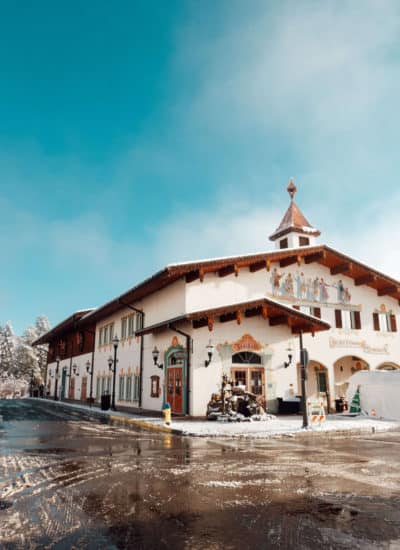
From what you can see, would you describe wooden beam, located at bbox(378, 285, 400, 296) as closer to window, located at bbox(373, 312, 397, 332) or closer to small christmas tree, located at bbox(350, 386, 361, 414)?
window, located at bbox(373, 312, 397, 332)

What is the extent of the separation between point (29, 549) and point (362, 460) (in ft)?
23.6

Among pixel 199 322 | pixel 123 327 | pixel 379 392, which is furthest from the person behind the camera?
pixel 123 327

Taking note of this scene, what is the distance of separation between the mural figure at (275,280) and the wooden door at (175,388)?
644cm

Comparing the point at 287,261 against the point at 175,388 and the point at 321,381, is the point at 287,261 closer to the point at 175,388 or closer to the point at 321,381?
the point at 321,381

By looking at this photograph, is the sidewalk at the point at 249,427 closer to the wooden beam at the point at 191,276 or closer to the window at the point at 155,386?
the window at the point at 155,386

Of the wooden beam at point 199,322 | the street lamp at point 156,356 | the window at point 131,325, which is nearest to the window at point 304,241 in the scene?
the window at point 131,325

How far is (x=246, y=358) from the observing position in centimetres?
2072

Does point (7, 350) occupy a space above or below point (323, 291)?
above

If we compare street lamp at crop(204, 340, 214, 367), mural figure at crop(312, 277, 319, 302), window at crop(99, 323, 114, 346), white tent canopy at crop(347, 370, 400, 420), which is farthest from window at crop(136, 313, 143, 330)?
white tent canopy at crop(347, 370, 400, 420)

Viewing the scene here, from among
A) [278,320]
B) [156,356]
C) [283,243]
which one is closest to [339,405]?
[278,320]

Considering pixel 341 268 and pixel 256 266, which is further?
pixel 341 268

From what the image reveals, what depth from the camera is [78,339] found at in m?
38.4

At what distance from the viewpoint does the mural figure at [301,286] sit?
78.8ft

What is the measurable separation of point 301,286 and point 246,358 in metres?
5.75
